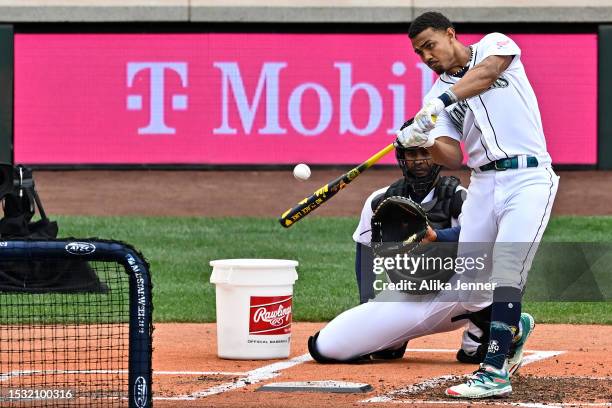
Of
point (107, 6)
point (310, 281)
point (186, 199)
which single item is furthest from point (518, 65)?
point (107, 6)

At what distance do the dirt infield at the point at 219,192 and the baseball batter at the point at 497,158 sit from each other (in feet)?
36.7

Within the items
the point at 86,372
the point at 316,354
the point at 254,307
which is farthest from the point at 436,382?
the point at 86,372

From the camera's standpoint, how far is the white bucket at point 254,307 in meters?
7.77

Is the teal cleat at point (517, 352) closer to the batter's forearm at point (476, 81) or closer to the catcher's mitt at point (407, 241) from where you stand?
the catcher's mitt at point (407, 241)

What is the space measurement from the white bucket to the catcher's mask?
0.89 m

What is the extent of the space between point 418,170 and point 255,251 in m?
6.07

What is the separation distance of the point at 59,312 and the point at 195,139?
12.7 m

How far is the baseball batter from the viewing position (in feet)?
21.0

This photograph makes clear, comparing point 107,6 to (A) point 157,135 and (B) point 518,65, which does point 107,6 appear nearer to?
(A) point 157,135

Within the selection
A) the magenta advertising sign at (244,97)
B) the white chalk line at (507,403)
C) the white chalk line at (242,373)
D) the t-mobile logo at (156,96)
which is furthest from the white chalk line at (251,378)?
the t-mobile logo at (156,96)

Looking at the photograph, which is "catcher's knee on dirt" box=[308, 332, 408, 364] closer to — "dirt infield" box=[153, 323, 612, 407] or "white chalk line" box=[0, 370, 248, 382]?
"dirt infield" box=[153, 323, 612, 407]

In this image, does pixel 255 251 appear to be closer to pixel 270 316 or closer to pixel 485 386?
pixel 270 316

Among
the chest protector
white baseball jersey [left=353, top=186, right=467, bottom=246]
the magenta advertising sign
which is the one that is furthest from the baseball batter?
the magenta advertising sign

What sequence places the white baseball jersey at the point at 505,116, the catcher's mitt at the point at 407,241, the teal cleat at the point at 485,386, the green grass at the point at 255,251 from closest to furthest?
the teal cleat at the point at 485,386 < the white baseball jersey at the point at 505,116 < the catcher's mitt at the point at 407,241 < the green grass at the point at 255,251
